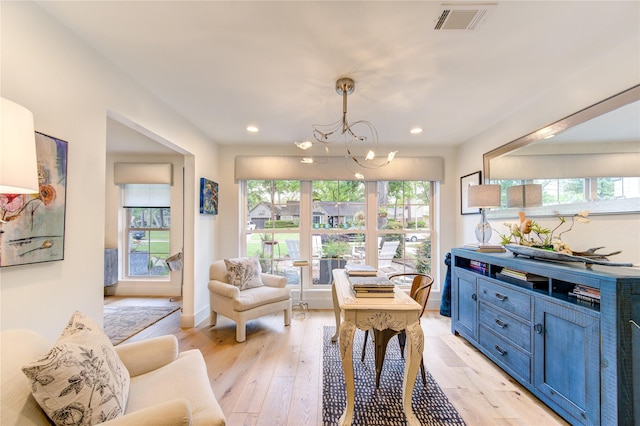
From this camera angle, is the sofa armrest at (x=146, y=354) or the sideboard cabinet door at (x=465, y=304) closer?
the sofa armrest at (x=146, y=354)

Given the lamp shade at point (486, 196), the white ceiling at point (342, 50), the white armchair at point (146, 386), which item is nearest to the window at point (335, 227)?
the lamp shade at point (486, 196)

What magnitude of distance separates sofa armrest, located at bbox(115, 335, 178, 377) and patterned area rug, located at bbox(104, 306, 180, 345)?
1747mm

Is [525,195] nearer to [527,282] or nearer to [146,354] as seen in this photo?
[527,282]

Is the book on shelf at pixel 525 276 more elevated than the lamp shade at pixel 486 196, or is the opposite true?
the lamp shade at pixel 486 196

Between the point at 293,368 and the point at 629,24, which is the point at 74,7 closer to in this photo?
the point at 293,368

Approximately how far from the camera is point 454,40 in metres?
1.66

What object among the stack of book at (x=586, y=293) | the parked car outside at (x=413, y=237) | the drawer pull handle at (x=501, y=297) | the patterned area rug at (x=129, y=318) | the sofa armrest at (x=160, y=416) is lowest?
the patterned area rug at (x=129, y=318)

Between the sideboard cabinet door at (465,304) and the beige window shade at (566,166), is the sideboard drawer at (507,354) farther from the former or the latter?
the beige window shade at (566,166)

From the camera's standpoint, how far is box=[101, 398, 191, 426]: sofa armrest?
2.95 ft

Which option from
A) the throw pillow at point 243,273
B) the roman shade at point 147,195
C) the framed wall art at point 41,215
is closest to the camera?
the framed wall art at point 41,215

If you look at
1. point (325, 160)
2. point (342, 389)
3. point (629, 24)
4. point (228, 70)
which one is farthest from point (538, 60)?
point (342, 389)

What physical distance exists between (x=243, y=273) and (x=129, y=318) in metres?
1.70

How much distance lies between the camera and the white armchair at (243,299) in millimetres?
2844

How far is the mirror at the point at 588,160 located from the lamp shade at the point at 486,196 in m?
0.25
